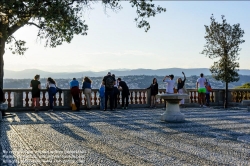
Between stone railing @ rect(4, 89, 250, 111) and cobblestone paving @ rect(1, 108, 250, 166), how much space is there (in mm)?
6586

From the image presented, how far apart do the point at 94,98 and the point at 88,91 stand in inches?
43.7

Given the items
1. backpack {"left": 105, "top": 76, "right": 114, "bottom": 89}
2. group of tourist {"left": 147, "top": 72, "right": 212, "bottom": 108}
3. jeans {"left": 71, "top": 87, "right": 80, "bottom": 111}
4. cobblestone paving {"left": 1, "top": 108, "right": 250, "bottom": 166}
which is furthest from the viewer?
group of tourist {"left": 147, "top": 72, "right": 212, "bottom": 108}

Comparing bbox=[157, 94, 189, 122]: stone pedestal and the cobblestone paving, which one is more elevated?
bbox=[157, 94, 189, 122]: stone pedestal

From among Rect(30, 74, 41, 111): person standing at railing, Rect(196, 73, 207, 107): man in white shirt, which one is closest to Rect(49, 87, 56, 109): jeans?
Rect(30, 74, 41, 111): person standing at railing

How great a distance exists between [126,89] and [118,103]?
3.88ft

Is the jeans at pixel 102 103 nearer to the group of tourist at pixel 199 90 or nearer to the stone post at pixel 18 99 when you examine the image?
the group of tourist at pixel 199 90

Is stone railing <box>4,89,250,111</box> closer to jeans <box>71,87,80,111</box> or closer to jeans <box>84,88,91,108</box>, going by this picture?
jeans <box>84,88,91,108</box>

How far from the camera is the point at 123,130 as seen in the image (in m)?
11.4

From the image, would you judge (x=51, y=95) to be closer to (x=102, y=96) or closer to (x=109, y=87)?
(x=102, y=96)

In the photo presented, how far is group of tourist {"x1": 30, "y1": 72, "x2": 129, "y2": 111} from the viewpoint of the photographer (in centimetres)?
1847

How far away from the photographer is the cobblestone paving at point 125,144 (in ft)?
23.4

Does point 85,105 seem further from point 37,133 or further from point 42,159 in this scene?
point 42,159

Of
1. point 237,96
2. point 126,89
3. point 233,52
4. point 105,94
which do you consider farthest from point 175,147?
point 237,96

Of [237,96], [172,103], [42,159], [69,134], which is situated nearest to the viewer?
[42,159]
